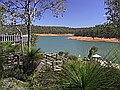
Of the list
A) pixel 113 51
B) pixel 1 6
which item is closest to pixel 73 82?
pixel 113 51

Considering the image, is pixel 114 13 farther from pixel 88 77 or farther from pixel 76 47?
pixel 76 47

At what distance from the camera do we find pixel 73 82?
9.06ft

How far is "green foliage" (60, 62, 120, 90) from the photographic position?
107 inches

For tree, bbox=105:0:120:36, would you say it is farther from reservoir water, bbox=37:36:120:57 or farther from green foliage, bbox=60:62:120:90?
green foliage, bbox=60:62:120:90

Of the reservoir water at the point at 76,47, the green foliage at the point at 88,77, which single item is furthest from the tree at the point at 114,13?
Result: the green foliage at the point at 88,77

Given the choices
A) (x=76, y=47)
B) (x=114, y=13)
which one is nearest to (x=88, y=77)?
(x=114, y=13)

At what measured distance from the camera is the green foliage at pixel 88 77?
8.95 ft

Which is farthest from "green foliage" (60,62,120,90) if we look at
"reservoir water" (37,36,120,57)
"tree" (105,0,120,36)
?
"tree" (105,0,120,36)

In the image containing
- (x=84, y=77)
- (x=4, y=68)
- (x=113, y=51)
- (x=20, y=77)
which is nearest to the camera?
(x=84, y=77)

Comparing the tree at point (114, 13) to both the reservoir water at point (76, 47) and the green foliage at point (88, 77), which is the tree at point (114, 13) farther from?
the green foliage at point (88, 77)

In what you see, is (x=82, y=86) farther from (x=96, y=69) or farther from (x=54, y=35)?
(x=54, y=35)

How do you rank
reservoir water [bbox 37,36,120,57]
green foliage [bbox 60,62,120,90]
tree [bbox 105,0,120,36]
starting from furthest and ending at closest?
tree [bbox 105,0,120,36] → reservoir water [bbox 37,36,120,57] → green foliage [bbox 60,62,120,90]

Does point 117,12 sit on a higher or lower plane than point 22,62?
higher

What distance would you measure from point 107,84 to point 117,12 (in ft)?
6.37
